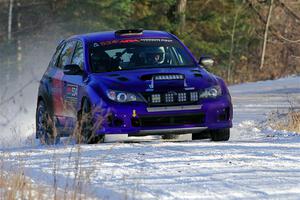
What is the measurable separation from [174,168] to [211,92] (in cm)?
301

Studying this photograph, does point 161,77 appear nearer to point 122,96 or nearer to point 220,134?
point 122,96

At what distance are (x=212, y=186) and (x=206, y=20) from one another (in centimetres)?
3751

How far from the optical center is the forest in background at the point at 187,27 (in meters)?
45.0

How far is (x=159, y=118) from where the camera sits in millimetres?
11477

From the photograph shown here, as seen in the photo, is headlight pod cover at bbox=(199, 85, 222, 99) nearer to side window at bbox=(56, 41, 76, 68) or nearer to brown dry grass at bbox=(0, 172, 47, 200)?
side window at bbox=(56, 41, 76, 68)

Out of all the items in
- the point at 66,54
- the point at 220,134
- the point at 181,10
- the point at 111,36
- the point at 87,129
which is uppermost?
the point at 111,36

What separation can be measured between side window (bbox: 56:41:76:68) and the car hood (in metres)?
1.78

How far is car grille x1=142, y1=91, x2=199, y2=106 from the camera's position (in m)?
11.4

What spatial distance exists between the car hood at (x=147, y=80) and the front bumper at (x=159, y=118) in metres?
0.22

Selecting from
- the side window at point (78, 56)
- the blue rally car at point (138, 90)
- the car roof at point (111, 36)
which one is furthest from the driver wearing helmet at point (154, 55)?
the side window at point (78, 56)

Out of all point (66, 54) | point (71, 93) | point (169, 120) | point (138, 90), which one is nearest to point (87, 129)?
point (138, 90)

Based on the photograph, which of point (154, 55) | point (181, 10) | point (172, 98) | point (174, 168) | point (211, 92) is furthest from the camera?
point (181, 10)

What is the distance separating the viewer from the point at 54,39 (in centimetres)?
5322

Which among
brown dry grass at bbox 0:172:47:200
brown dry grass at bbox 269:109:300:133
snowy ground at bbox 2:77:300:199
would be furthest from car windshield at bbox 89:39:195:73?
brown dry grass at bbox 0:172:47:200
